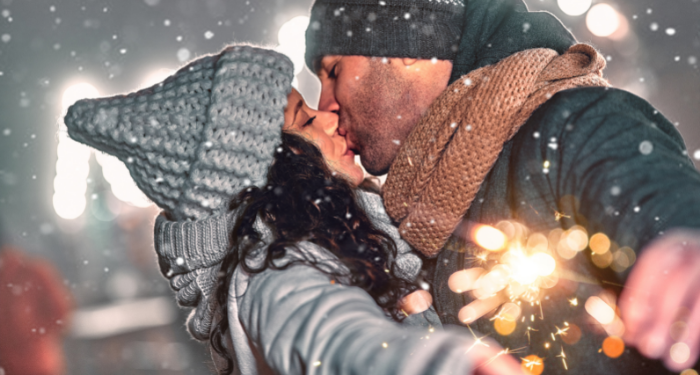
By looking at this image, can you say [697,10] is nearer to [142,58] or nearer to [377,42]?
[377,42]

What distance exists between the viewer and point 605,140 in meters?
0.62

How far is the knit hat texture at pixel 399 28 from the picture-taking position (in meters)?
1.10

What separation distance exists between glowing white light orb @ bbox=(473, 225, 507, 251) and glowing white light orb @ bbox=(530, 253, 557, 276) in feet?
0.20

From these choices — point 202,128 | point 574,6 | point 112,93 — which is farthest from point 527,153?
point 112,93

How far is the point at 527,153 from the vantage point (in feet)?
2.45

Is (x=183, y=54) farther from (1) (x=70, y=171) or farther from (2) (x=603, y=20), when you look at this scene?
(2) (x=603, y=20)

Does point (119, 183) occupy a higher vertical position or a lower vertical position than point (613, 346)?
lower

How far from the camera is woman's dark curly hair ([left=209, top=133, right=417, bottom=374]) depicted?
72cm

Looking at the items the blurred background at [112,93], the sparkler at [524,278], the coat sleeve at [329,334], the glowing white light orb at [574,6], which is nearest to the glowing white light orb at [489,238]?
the sparkler at [524,278]

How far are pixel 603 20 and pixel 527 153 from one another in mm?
1595

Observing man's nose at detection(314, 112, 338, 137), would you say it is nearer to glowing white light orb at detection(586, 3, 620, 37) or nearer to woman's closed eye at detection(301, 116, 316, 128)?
woman's closed eye at detection(301, 116, 316, 128)

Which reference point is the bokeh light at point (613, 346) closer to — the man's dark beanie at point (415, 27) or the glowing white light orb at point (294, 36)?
the man's dark beanie at point (415, 27)

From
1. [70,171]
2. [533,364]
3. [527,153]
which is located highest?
[527,153]

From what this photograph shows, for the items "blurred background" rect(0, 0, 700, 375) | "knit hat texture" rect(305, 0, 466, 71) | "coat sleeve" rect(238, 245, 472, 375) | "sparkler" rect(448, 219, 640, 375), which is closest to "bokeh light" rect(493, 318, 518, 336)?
"sparkler" rect(448, 219, 640, 375)
